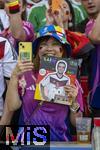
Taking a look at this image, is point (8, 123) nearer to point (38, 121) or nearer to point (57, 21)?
point (38, 121)

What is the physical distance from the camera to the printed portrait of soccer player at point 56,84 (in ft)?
9.61

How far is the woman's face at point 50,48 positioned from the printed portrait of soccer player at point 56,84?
17 centimetres

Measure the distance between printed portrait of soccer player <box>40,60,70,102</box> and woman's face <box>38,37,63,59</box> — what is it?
0.17 metres

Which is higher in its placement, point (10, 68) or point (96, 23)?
point (96, 23)

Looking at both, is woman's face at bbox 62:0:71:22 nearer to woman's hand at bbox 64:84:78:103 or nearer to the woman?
the woman

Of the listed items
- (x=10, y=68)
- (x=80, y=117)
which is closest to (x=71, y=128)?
(x=80, y=117)

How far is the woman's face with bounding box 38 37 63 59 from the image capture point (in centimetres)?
309

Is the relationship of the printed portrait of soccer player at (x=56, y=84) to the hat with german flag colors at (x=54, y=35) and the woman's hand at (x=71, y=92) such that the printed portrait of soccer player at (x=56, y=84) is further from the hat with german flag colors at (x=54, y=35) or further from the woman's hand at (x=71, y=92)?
the hat with german flag colors at (x=54, y=35)


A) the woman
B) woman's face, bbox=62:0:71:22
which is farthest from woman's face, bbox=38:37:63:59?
woman's face, bbox=62:0:71:22

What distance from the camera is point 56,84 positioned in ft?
9.64

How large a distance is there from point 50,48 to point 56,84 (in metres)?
0.29

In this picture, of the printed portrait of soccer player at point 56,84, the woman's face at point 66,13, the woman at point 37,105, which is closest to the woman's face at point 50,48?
the woman at point 37,105

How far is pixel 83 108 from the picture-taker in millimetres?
3072

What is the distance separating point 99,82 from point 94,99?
13 centimetres
